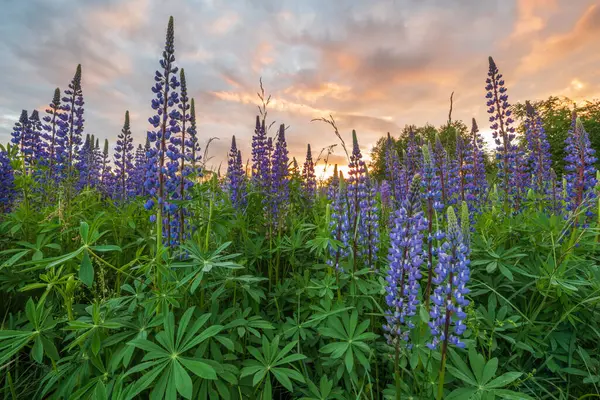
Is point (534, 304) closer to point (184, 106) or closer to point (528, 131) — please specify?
point (184, 106)

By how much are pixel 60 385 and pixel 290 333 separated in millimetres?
1410

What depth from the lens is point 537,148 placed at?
530cm

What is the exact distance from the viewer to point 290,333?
218 centimetres

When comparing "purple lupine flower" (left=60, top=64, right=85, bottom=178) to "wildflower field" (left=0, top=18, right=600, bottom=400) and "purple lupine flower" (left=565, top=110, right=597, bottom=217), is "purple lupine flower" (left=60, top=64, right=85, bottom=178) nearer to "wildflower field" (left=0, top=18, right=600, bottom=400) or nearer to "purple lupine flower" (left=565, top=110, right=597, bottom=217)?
"wildflower field" (left=0, top=18, right=600, bottom=400)

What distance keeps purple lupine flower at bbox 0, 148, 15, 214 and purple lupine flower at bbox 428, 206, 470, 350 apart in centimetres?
523

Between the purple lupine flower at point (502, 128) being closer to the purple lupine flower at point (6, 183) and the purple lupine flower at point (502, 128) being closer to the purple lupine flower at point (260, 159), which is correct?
the purple lupine flower at point (260, 159)

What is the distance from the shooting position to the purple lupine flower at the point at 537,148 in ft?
17.0

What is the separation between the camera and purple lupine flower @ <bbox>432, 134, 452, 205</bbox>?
11.0 ft

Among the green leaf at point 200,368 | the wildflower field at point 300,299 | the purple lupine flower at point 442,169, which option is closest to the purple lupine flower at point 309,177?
the wildflower field at point 300,299

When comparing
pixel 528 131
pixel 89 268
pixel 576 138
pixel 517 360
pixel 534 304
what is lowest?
pixel 517 360

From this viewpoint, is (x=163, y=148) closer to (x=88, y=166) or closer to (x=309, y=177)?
(x=309, y=177)

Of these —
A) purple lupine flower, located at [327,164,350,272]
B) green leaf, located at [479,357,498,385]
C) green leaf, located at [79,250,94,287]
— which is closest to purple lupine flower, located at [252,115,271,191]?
purple lupine flower, located at [327,164,350,272]

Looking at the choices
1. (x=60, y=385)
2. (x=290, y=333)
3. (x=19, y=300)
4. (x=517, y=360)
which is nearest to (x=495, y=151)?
(x=517, y=360)

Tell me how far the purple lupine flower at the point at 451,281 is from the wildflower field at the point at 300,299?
0.03 feet
